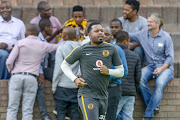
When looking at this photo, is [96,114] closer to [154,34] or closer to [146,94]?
[146,94]

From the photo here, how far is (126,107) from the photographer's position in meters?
8.78

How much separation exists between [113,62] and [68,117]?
2184mm

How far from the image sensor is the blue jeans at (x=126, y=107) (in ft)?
28.5

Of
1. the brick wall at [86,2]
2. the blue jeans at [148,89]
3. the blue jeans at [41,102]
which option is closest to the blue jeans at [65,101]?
the blue jeans at [41,102]

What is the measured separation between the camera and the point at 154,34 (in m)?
9.62

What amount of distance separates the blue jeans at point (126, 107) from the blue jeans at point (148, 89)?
1.84 ft

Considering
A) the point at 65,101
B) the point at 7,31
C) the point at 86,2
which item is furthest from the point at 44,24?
the point at 86,2

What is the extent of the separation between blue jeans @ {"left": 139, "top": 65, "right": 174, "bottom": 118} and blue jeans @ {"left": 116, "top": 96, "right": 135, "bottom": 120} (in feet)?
1.84

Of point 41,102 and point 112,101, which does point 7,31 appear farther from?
point 112,101

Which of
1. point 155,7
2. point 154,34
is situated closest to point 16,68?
point 154,34

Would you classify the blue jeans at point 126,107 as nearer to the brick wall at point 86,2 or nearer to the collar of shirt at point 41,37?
the collar of shirt at point 41,37

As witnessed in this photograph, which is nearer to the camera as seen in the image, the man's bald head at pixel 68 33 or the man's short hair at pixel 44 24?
the man's bald head at pixel 68 33

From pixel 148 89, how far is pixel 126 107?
2.65 feet

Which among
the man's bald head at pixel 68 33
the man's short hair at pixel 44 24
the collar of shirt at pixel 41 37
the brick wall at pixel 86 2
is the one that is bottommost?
the collar of shirt at pixel 41 37
